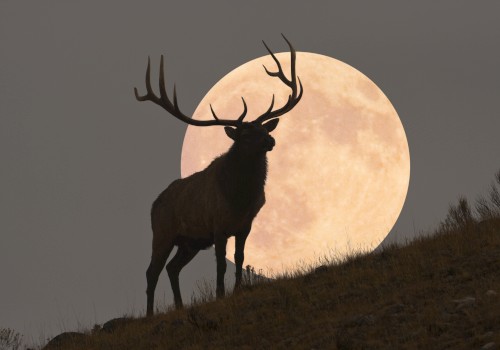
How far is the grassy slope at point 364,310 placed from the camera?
33.4 ft

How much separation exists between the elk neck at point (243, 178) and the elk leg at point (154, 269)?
203cm

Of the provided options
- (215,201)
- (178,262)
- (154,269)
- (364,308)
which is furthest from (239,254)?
(364,308)

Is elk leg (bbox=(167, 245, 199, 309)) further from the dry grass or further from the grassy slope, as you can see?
the grassy slope

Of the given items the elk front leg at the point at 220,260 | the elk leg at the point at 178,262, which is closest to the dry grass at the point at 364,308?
the elk front leg at the point at 220,260

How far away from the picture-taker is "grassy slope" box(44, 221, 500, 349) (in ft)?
33.4

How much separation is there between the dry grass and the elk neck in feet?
4.81

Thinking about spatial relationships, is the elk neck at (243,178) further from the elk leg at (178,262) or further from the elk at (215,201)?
the elk leg at (178,262)

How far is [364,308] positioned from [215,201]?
184 inches

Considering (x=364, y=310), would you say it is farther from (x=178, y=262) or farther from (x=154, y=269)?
(x=154, y=269)

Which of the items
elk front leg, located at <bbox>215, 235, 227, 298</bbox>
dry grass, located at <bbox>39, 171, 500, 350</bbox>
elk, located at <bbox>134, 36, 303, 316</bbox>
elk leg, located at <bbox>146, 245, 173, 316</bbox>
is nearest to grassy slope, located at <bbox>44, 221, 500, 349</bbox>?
dry grass, located at <bbox>39, 171, 500, 350</bbox>

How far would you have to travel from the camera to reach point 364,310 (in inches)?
454

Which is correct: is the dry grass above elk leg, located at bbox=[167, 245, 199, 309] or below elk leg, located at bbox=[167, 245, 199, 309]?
below

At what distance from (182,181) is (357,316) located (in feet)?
21.6

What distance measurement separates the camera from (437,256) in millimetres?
13133
